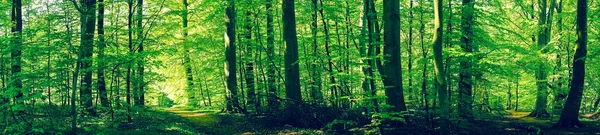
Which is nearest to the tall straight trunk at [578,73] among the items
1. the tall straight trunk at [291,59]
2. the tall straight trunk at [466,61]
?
the tall straight trunk at [466,61]

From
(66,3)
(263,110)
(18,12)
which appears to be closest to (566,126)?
(263,110)

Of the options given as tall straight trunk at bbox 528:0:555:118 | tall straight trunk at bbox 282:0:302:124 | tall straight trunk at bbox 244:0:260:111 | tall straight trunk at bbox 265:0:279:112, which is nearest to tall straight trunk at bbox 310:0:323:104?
tall straight trunk at bbox 282:0:302:124

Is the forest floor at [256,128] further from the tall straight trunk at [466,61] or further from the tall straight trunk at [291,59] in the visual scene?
the tall straight trunk at [291,59]

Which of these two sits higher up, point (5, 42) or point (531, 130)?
point (5, 42)

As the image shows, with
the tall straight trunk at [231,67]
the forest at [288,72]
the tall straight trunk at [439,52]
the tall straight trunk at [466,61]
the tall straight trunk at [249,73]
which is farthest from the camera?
the tall straight trunk at [231,67]

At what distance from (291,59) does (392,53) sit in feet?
12.7

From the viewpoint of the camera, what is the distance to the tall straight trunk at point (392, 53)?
12.3m

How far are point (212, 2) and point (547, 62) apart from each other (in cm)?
1433

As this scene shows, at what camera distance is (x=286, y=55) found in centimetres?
1481

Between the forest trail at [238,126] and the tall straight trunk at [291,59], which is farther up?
the tall straight trunk at [291,59]

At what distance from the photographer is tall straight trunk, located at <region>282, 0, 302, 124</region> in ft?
47.2

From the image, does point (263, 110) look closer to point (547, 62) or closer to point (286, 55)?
point (286, 55)

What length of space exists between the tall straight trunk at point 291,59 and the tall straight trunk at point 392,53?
3298 mm

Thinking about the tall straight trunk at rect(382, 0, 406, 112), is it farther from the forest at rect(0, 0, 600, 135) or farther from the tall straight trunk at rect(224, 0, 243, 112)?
the tall straight trunk at rect(224, 0, 243, 112)
